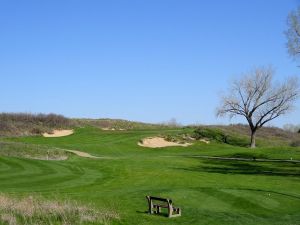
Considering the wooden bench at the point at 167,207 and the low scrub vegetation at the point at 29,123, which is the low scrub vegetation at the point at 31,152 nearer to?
the low scrub vegetation at the point at 29,123

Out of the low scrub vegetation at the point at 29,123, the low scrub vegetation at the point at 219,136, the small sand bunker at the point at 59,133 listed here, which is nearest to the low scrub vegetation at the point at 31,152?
the low scrub vegetation at the point at 29,123

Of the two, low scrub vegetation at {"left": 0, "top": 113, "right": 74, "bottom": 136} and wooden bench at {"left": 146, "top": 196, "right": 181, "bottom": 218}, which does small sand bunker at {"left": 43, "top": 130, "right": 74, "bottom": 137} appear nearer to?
low scrub vegetation at {"left": 0, "top": 113, "right": 74, "bottom": 136}

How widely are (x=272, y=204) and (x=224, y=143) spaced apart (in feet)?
165

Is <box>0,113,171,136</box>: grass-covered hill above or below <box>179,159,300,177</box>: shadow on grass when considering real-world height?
above

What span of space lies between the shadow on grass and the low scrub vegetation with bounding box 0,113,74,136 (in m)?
26.0

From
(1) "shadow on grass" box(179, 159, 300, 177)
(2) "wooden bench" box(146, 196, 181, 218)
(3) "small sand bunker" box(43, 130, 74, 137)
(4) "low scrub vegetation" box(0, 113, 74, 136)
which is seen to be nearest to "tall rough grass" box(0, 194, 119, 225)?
(2) "wooden bench" box(146, 196, 181, 218)

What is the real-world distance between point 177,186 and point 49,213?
481 inches

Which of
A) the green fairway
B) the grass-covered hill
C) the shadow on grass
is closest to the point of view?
the green fairway

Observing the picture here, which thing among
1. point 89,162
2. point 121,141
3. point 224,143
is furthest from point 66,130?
point 89,162

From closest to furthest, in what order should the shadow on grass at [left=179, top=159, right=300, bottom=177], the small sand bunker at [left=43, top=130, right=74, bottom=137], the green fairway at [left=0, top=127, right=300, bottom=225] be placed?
the green fairway at [left=0, top=127, right=300, bottom=225], the shadow on grass at [left=179, top=159, right=300, bottom=177], the small sand bunker at [left=43, top=130, right=74, bottom=137]

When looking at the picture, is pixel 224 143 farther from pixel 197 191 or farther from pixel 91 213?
pixel 91 213

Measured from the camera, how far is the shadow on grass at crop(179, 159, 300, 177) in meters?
38.4

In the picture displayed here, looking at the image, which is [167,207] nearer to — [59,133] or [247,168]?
[247,168]

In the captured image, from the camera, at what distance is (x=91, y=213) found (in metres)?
17.4
